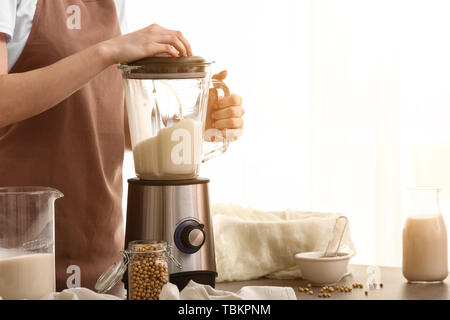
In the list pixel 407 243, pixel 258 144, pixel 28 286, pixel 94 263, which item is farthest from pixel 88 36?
pixel 258 144

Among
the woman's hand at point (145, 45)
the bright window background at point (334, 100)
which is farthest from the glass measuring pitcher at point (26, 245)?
the bright window background at point (334, 100)

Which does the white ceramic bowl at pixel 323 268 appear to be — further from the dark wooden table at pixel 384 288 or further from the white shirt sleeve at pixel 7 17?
the white shirt sleeve at pixel 7 17

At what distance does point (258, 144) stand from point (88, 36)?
192cm

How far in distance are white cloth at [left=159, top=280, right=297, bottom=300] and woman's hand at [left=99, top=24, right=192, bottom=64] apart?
1.25 ft

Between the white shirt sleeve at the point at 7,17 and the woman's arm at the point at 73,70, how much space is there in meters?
0.06

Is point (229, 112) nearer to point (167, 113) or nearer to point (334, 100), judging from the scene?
point (167, 113)

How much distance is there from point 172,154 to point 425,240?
1.64 feet

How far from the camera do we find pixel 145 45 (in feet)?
3.82

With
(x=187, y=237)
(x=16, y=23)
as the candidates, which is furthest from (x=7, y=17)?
(x=187, y=237)

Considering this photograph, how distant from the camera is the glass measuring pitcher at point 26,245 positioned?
3.46 ft

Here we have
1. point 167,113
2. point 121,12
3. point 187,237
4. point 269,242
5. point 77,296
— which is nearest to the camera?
point 77,296

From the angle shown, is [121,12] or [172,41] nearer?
[172,41]

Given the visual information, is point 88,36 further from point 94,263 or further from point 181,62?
point 94,263
